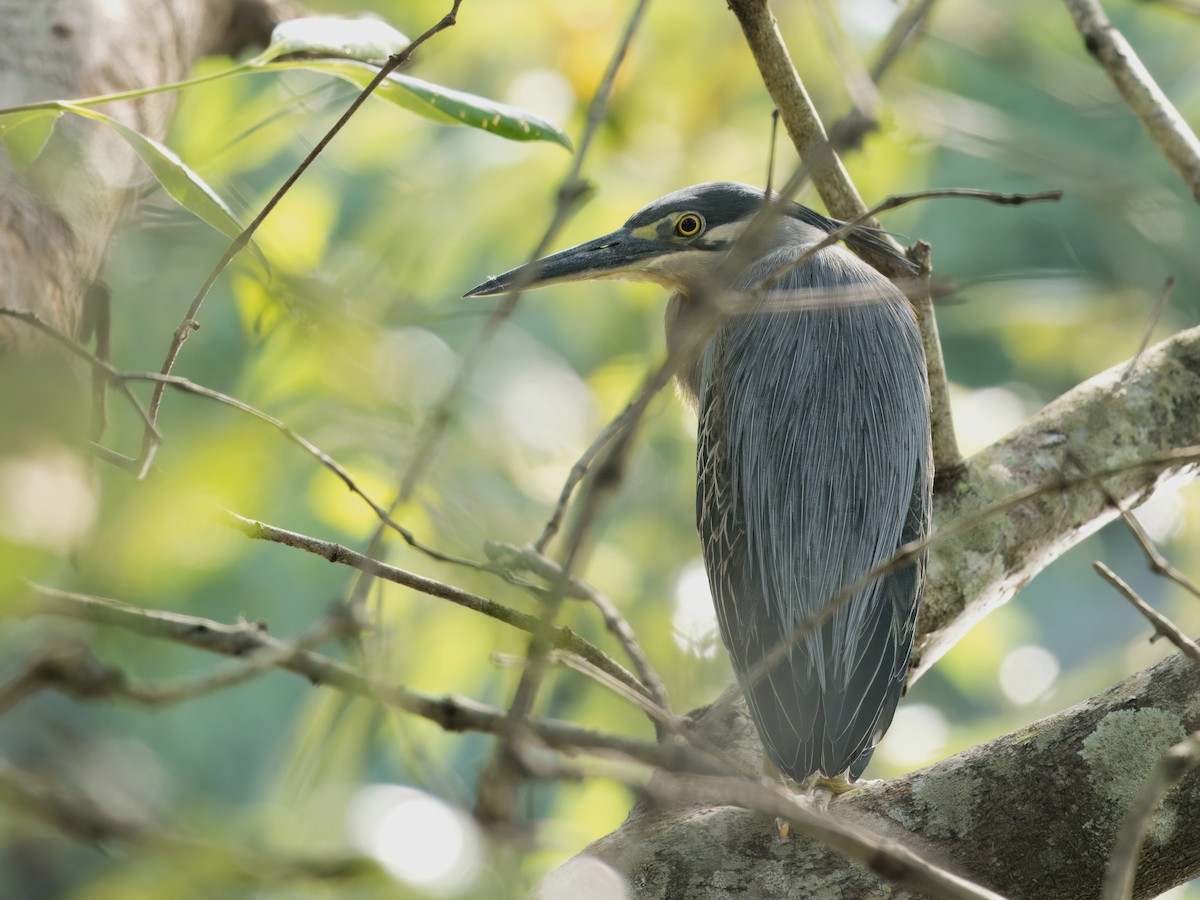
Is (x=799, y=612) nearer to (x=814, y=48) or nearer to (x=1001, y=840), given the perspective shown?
(x=1001, y=840)

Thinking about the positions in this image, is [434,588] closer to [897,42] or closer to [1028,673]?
[897,42]

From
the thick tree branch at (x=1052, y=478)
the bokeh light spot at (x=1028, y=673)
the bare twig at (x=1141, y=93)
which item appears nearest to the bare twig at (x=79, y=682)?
the thick tree branch at (x=1052, y=478)

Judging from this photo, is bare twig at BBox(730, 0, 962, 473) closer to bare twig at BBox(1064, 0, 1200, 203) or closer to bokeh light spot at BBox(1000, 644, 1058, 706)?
bare twig at BBox(1064, 0, 1200, 203)

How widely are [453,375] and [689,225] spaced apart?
73cm

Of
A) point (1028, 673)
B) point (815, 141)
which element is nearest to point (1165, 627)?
point (815, 141)

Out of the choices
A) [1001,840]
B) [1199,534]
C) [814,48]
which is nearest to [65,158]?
[1001,840]

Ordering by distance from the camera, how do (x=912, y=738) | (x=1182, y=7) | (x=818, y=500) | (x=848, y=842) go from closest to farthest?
(x=848, y=842), (x=1182, y=7), (x=818, y=500), (x=912, y=738)

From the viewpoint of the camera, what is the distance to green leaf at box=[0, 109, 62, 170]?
115 cm

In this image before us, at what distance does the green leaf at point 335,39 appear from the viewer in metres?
1.32

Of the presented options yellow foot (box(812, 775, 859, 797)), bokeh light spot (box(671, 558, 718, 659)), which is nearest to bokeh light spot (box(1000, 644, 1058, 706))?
bokeh light spot (box(671, 558, 718, 659))

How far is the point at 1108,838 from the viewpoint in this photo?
1.31m

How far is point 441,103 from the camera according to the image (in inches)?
53.0

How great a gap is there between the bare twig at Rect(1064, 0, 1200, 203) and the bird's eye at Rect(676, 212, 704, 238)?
2.52ft

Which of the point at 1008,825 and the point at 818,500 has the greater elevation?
the point at 818,500
